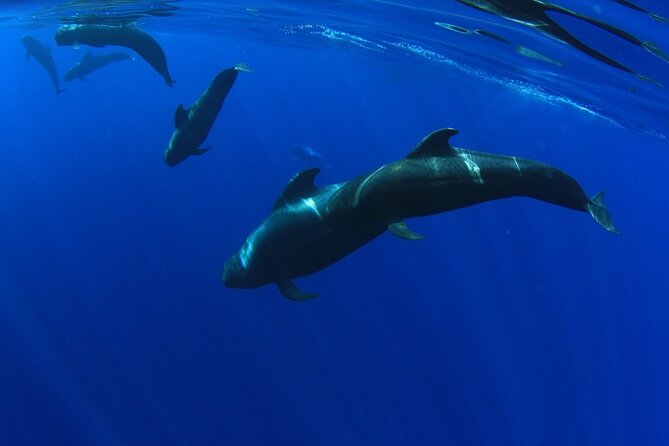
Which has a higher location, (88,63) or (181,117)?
(181,117)

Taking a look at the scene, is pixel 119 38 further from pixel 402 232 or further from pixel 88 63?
pixel 88 63

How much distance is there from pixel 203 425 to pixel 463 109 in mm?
57261

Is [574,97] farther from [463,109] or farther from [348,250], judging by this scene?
[463,109]

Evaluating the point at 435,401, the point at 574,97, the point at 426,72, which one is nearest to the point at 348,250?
the point at 435,401

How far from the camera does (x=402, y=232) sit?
20.1 ft

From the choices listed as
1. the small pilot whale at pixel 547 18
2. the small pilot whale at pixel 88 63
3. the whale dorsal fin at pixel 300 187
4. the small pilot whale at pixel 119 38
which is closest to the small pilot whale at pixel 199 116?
the small pilot whale at pixel 119 38

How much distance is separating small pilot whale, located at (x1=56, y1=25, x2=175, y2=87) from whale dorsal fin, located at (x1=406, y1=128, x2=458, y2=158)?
10.3m

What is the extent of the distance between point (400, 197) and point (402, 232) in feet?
1.43

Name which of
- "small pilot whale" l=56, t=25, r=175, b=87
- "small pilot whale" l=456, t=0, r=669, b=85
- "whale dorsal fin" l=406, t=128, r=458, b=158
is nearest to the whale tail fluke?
"whale dorsal fin" l=406, t=128, r=458, b=158

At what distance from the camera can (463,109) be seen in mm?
67438

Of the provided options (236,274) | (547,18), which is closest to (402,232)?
(236,274)

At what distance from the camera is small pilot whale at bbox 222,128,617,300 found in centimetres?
603

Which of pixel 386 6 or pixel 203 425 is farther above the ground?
pixel 386 6

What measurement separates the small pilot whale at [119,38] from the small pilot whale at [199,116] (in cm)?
343
